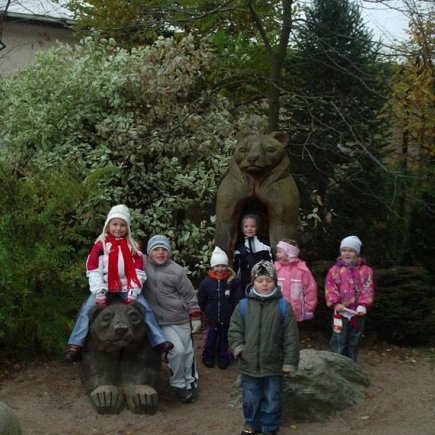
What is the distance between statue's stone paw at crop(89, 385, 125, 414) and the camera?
561 centimetres

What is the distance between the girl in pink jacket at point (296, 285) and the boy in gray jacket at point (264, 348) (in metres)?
1.44

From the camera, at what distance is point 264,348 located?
16.4ft

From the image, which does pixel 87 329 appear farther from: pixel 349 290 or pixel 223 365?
pixel 349 290

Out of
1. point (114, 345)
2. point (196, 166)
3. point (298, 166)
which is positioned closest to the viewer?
point (114, 345)

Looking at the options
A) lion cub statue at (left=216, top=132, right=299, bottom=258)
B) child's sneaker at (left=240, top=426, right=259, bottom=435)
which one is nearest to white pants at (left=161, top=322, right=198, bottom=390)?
child's sneaker at (left=240, top=426, right=259, bottom=435)

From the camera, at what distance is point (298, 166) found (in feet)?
37.4

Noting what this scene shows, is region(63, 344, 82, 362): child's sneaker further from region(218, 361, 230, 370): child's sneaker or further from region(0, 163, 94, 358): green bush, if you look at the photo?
region(218, 361, 230, 370): child's sneaker

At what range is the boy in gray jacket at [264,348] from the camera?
4.98 metres

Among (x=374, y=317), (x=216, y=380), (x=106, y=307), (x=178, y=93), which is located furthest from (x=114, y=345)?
(x=178, y=93)

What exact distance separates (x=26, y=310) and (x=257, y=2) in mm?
7213

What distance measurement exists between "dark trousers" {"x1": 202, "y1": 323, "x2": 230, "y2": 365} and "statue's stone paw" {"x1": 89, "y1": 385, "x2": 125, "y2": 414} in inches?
57.8

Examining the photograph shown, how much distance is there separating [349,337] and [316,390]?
1.22 m

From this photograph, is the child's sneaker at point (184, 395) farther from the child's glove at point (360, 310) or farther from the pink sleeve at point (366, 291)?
the pink sleeve at point (366, 291)

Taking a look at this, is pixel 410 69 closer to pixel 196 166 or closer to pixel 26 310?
pixel 196 166
